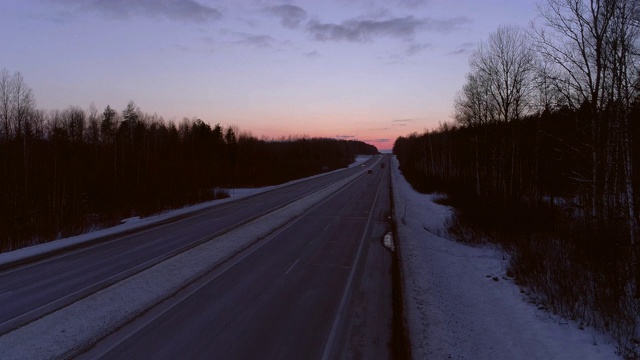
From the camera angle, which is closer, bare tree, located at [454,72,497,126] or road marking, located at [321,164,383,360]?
road marking, located at [321,164,383,360]

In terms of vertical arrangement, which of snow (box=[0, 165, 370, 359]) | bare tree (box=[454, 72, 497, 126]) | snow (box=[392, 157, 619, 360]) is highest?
bare tree (box=[454, 72, 497, 126])

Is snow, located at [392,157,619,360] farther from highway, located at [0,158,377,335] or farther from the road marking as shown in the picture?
highway, located at [0,158,377,335]

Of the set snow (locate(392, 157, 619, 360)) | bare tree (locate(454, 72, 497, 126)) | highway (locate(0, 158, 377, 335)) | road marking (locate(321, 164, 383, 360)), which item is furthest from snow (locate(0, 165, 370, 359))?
bare tree (locate(454, 72, 497, 126))

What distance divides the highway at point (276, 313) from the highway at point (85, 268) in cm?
270

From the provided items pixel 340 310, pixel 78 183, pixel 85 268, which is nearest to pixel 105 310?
pixel 85 268

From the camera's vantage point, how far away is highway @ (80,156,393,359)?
696cm

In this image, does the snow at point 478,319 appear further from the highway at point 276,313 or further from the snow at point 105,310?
the snow at point 105,310

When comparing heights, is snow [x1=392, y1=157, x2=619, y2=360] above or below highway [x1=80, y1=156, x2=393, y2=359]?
below

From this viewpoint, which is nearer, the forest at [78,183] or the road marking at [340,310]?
the road marking at [340,310]

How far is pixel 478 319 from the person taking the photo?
29.8ft

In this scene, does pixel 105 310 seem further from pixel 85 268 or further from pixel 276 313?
pixel 85 268

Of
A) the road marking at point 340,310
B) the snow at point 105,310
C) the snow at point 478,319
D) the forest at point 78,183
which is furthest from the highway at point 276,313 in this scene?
the forest at point 78,183

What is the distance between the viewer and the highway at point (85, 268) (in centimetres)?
937

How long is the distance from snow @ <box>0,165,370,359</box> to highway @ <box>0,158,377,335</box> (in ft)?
1.64
